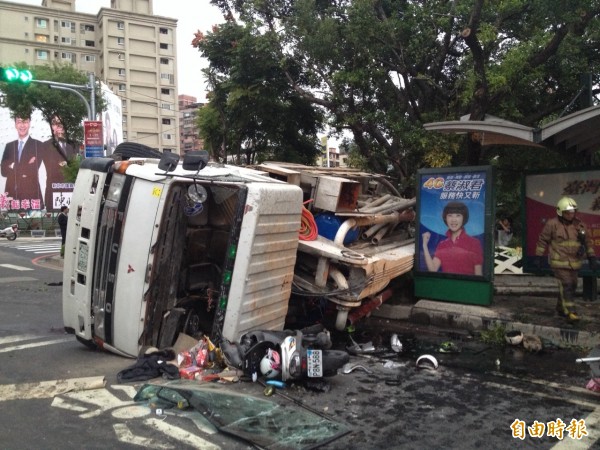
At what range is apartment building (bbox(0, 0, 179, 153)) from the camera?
67.2 m

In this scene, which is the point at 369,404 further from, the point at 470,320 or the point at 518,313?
the point at 518,313

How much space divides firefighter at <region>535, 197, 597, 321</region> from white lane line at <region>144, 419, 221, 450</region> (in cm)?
512

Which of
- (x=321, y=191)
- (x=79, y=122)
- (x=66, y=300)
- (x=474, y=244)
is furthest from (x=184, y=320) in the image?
(x=79, y=122)

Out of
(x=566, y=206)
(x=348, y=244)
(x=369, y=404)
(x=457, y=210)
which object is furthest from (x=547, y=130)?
(x=369, y=404)

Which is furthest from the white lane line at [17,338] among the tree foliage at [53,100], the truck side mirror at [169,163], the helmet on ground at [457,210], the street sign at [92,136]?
the tree foliage at [53,100]

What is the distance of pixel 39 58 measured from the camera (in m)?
67.7

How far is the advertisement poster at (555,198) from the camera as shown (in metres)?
7.78

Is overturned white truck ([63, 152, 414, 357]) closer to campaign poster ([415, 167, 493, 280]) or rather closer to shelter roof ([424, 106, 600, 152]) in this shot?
campaign poster ([415, 167, 493, 280])

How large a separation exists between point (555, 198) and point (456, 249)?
6.35 feet

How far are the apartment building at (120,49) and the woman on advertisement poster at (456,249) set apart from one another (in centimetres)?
6546

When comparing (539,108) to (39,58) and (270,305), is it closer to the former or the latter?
(270,305)

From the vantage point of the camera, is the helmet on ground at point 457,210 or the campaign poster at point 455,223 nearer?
the campaign poster at point 455,223

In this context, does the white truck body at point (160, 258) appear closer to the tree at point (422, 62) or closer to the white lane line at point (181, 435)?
the white lane line at point (181, 435)

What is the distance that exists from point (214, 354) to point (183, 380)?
43 cm
